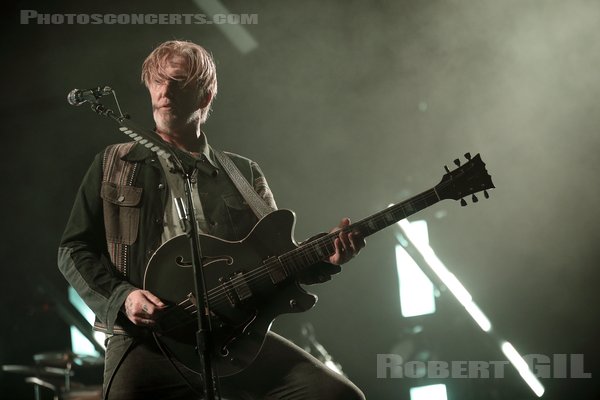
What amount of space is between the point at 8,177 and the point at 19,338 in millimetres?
1091

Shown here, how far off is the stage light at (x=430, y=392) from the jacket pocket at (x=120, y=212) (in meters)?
2.24

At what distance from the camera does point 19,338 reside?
432cm

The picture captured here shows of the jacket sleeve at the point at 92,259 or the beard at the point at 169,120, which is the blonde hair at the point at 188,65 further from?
the jacket sleeve at the point at 92,259

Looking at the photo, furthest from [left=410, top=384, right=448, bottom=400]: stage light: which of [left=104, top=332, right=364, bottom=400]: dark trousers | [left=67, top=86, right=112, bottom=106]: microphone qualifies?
[left=67, top=86, right=112, bottom=106]: microphone

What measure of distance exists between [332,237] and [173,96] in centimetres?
94

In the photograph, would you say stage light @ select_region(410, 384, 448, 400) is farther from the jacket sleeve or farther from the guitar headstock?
the jacket sleeve

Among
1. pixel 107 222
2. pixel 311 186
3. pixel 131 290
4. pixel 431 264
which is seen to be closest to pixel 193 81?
pixel 107 222

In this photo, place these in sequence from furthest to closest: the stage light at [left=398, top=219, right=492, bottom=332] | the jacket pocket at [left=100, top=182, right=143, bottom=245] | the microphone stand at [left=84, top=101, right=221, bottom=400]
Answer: the stage light at [left=398, top=219, right=492, bottom=332], the jacket pocket at [left=100, top=182, right=143, bottom=245], the microphone stand at [left=84, top=101, right=221, bottom=400]

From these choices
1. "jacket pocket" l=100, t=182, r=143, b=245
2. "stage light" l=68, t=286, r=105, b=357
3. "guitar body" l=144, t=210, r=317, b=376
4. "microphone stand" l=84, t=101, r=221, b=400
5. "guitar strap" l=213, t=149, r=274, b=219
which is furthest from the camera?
"stage light" l=68, t=286, r=105, b=357

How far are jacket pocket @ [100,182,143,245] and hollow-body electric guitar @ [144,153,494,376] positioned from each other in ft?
0.71

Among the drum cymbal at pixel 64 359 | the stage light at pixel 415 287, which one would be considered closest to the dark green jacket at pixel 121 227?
the drum cymbal at pixel 64 359

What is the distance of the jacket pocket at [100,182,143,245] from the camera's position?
8.21 ft

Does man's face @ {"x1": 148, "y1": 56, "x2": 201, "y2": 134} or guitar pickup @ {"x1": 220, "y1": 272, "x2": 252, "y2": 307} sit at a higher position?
man's face @ {"x1": 148, "y1": 56, "x2": 201, "y2": 134}

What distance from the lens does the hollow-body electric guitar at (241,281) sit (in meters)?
2.34
